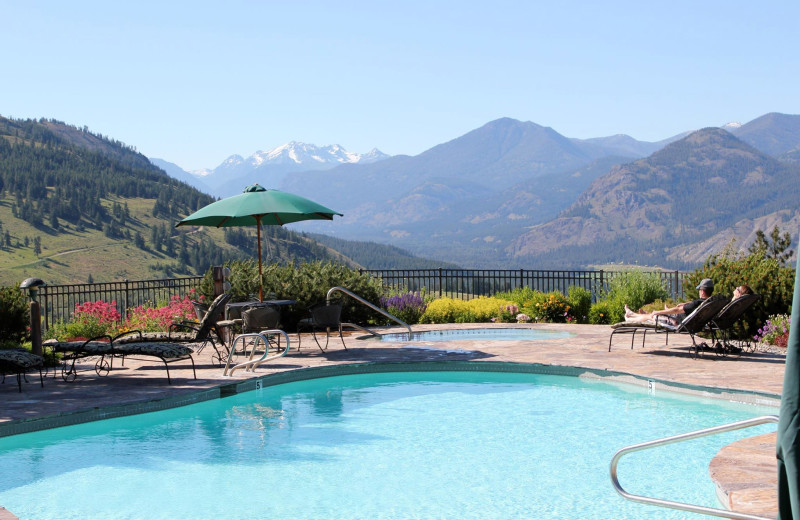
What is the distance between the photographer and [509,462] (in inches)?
247

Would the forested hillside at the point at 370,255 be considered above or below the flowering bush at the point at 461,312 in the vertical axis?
above

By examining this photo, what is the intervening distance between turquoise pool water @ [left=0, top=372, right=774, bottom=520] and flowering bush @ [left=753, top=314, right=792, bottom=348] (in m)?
3.11

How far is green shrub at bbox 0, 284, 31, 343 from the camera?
1141 centimetres

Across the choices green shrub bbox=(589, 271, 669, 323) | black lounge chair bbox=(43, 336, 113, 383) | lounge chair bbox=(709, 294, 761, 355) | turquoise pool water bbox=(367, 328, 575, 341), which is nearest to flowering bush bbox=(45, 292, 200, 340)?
black lounge chair bbox=(43, 336, 113, 383)

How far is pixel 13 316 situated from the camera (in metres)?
11.5

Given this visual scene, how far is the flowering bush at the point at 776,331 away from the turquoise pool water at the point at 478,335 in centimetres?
308

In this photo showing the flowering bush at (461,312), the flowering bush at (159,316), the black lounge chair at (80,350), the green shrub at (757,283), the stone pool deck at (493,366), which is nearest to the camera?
Result: the stone pool deck at (493,366)

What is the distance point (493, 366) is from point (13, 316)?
732cm

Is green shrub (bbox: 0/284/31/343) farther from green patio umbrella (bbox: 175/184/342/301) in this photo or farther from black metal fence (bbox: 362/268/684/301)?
black metal fence (bbox: 362/268/684/301)

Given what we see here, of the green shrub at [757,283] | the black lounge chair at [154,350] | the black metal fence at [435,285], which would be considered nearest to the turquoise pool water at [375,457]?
the black lounge chair at [154,350]

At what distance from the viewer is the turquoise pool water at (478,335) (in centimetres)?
1272

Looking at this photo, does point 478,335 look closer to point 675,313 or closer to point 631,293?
point 631,293

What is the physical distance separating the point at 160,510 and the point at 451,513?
2.04m

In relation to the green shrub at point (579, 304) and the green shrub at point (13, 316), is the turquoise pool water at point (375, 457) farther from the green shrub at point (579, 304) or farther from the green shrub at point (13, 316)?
the green shrub at point (579, 304)
